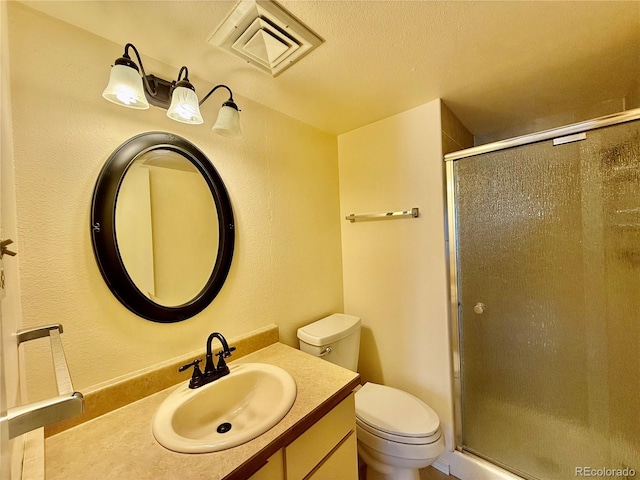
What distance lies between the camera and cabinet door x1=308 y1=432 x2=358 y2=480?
2.99 ft

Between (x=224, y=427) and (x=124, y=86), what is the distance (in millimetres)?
1210

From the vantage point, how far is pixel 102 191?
0.92 meters

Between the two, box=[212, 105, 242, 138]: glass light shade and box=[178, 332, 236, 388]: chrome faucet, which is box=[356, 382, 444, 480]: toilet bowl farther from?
box=[212, 105, 242, 138]: glass light shade

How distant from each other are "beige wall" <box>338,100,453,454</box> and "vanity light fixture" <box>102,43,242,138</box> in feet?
3.13

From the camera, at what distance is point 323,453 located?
0.92m

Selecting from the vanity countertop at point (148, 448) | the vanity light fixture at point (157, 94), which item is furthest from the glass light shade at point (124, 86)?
the vanity countertop at point (148, 448)

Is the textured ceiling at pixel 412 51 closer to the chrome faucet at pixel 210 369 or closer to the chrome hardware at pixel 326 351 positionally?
the chrome faucet at pixel 210 369

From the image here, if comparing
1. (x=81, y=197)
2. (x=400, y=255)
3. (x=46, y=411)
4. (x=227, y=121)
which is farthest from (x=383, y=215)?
(x=46, y=411)

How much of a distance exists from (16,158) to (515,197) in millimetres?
1942

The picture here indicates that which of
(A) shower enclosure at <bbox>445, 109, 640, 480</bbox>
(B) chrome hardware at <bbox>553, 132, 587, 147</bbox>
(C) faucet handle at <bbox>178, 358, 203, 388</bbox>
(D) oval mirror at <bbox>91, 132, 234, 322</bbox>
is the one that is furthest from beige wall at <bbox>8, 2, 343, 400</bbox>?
(B) chrome hardware at <bbox>553, 132, 587, 147</bbox>

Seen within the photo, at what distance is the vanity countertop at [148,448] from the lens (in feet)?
2.21

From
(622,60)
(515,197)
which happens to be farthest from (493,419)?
(622,60)

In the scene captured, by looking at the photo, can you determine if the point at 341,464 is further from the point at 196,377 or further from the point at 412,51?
the point at 412,51

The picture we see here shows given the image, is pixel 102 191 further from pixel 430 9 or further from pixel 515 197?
pixel 515 197
